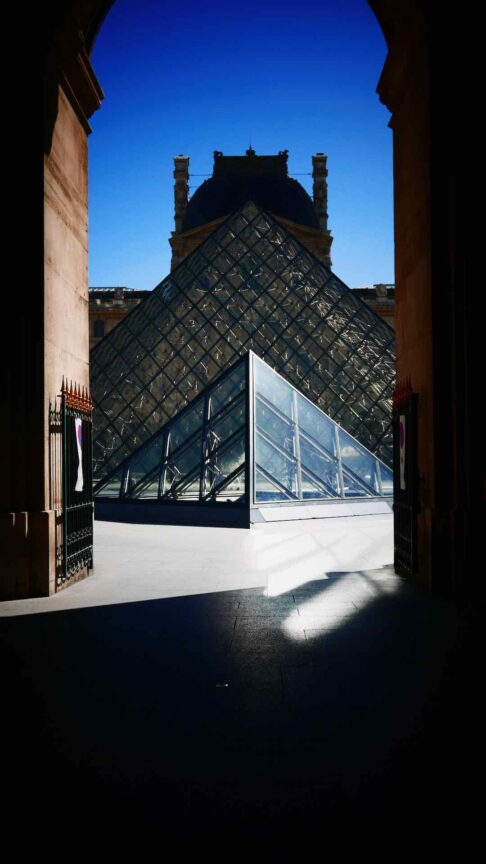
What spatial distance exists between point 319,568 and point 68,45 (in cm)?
530

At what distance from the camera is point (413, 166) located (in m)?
6.57

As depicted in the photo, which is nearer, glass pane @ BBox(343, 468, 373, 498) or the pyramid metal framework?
glass pane @ BBox(343, 468, 373, 498)

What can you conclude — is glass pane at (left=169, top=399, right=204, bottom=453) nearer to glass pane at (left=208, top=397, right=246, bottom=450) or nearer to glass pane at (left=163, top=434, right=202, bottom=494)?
glass pane at (left=163, top=434, right=202, bottom=494)

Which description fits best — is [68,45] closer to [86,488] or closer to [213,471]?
[86,488]

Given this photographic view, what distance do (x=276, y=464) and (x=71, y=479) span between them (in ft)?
23.7

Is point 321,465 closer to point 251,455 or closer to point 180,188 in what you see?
point 251,455

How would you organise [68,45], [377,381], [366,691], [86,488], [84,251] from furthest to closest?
[377,381]
[84,251]
[86,488]
[68,45]
[366,691]

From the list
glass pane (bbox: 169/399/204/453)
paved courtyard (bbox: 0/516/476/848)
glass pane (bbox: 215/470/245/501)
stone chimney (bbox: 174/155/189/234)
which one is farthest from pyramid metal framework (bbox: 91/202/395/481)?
stone chimney (bbox: 174/155/189/234)

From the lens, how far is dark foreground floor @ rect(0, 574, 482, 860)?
212 centimetres

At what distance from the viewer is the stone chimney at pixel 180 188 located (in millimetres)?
46469

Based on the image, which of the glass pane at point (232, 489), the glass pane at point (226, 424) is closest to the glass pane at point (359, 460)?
the glass pane at point (232, 489)

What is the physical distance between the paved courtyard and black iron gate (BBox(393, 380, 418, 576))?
18.7 inches

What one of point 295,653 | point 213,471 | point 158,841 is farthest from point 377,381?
point 158,841

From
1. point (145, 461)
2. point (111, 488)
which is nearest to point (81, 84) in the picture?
point (145, 461)
